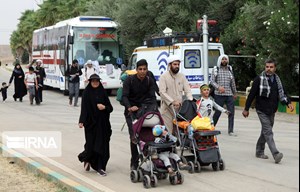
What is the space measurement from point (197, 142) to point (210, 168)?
633mm

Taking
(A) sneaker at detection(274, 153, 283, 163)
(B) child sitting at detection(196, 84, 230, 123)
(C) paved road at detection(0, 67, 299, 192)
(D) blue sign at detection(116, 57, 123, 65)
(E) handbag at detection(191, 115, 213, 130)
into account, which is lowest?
(C) paved road at detection(0, 67, 299, 192)

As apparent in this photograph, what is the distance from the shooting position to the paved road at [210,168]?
7797 mm

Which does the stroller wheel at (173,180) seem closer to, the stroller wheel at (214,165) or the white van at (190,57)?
the stroller wheel at (214,165)

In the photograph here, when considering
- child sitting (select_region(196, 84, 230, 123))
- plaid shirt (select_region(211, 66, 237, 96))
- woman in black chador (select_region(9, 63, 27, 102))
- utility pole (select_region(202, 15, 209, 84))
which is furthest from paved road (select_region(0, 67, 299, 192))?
woman in black chador (select_region(9, 63, 27, 102))

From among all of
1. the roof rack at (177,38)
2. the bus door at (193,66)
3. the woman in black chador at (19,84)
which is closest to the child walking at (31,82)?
the woman in black chador at (19,84)

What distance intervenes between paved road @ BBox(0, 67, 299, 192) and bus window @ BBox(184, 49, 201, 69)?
9.38 feet

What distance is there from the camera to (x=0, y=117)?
650 inches

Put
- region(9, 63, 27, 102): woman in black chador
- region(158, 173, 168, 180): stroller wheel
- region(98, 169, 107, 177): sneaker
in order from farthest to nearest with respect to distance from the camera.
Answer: region(9, 63, 27, 102): woman in black chador
region(98, 169, 107, 177): sneaker
region(158, 173, 168, 180): stroller wheel

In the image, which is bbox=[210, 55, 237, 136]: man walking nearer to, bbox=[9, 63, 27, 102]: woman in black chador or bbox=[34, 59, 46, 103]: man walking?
bbox=[34, 59, 46, 103]: man walking

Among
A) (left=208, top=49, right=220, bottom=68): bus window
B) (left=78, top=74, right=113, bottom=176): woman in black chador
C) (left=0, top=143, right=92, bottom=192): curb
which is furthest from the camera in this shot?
(left=208, top=49, right=220, bottom=68): bus window

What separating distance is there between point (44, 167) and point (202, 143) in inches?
96.5

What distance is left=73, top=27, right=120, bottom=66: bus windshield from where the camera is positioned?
25719mm

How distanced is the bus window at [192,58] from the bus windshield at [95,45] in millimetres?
7707

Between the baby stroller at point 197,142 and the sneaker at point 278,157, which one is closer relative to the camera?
the baby stroller at point 197,142
